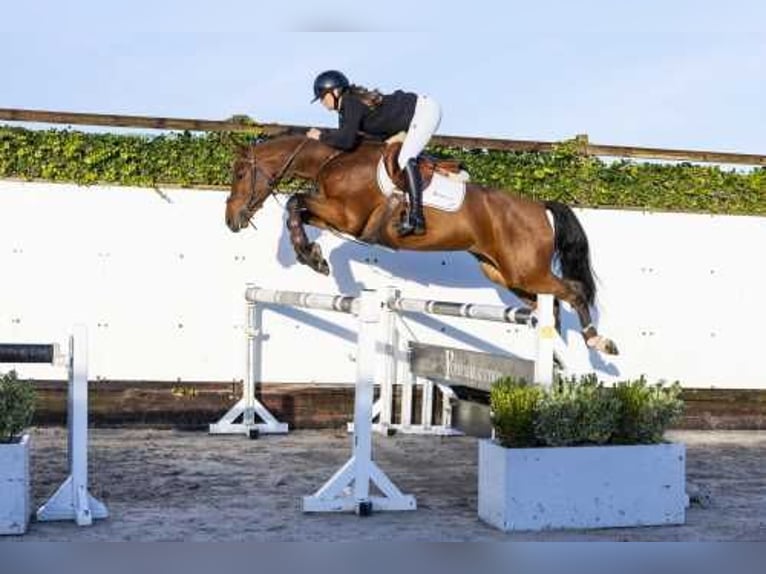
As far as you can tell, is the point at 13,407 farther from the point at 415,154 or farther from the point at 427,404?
the point at 427,404

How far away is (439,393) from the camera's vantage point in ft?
29.1

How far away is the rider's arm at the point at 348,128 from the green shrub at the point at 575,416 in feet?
7.97

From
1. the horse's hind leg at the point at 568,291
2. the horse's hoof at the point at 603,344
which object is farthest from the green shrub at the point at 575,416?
the horse's hind leg at the point at 568,291

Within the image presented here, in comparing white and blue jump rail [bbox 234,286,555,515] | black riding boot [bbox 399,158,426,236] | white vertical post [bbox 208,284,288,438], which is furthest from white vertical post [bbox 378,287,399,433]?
white and blue jump rail [bbox 234,286,555,515]

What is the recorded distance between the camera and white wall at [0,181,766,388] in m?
8.37

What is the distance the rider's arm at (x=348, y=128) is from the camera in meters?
6.82

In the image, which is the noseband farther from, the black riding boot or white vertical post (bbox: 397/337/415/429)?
white vertical post (bbox: 397/337/415/429)

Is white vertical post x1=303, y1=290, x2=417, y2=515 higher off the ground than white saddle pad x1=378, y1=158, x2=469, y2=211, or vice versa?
white saddle pad x1=378, y1=158, x2=469, y2=211

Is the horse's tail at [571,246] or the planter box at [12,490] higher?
the horse's tail at [571,246]

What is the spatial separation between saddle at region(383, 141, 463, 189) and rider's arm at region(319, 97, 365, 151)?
22 cm

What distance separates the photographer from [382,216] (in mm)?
6996

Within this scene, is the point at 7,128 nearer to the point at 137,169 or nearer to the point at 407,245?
the point at 137,169

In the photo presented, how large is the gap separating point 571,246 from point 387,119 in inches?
60.3

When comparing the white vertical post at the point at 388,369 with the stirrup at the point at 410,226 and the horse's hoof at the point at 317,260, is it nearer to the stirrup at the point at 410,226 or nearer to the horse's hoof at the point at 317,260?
the stirrup at the point at 410,226
